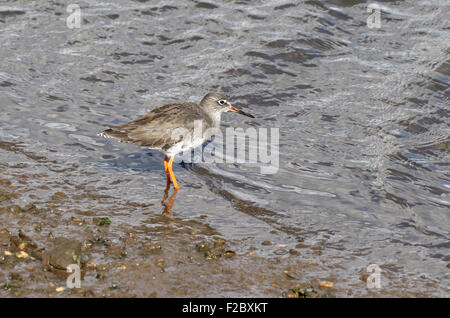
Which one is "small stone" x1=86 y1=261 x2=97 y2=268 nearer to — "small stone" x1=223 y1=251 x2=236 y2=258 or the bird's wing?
"small stone" x1=223 y1=251 x2=236 y2=258

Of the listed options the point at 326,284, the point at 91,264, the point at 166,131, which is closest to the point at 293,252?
the point at 326,284

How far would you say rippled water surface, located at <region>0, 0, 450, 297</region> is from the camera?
9459 mm

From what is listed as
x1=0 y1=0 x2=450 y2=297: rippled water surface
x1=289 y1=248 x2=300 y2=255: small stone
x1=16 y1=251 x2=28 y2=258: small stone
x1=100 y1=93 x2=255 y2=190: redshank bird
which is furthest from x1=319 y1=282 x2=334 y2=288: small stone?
x1=16 y1=251 x2=28 y2=258: small stone

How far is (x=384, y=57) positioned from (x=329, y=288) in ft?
32.4

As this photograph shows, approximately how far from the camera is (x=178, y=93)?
14.6 meters

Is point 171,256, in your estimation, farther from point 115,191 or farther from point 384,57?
point 384,57

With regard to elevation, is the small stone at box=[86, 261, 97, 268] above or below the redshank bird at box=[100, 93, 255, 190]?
below

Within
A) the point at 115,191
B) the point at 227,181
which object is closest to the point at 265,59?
the point at 227,181

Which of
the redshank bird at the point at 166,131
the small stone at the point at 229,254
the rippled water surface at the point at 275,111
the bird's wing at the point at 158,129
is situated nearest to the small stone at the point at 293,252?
the rippled water surface at the point at 275,111

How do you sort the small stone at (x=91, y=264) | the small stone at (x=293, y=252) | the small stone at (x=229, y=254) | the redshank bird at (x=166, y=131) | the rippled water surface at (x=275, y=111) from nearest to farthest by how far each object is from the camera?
the small stone at (x=91, y=264), the small stone at (x=229, y=254), the small stone at (x=293, y=252), the rippled water surface at (x=275, y=111), the redshank bird at (x=166, y=131)

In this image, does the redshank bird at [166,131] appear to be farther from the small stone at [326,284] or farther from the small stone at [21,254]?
the small stone at [326,284]

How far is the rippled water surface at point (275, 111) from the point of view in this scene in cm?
946

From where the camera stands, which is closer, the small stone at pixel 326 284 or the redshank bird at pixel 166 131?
the small stone at pixel 326 284

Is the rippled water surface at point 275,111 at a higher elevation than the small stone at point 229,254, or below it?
higher
